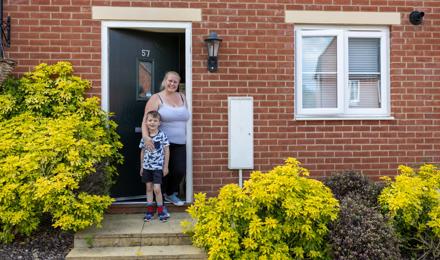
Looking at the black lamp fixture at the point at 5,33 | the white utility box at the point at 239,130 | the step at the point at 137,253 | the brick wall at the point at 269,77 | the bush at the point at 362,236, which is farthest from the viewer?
the white utility box at the point at 239,130

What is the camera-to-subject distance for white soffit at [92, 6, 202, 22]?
5188 millimetres

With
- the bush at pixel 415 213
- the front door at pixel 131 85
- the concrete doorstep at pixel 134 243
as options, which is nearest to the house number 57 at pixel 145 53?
the front door at pixel 131 85

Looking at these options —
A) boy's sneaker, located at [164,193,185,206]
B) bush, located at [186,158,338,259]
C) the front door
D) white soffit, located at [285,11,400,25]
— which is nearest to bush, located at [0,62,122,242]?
the front door

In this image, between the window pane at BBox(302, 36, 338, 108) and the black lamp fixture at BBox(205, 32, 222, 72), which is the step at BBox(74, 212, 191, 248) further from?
the window pane at BBox(302, 36, 338, 108)

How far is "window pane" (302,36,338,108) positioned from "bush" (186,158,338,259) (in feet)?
5.82

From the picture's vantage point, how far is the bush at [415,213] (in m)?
4.15

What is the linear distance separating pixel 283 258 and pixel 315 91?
2.56 m

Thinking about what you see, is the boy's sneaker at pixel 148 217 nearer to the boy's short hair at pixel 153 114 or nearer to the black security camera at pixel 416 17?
the boy's short hair at pixel 153 114

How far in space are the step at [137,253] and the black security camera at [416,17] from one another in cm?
407

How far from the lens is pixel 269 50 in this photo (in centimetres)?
541

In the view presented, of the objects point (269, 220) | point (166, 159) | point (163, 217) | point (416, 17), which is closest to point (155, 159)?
point (166, 159)

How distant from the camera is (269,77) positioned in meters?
→ 5.42

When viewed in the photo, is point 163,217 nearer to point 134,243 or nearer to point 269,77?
point 134,243

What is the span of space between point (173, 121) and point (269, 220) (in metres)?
1.74
